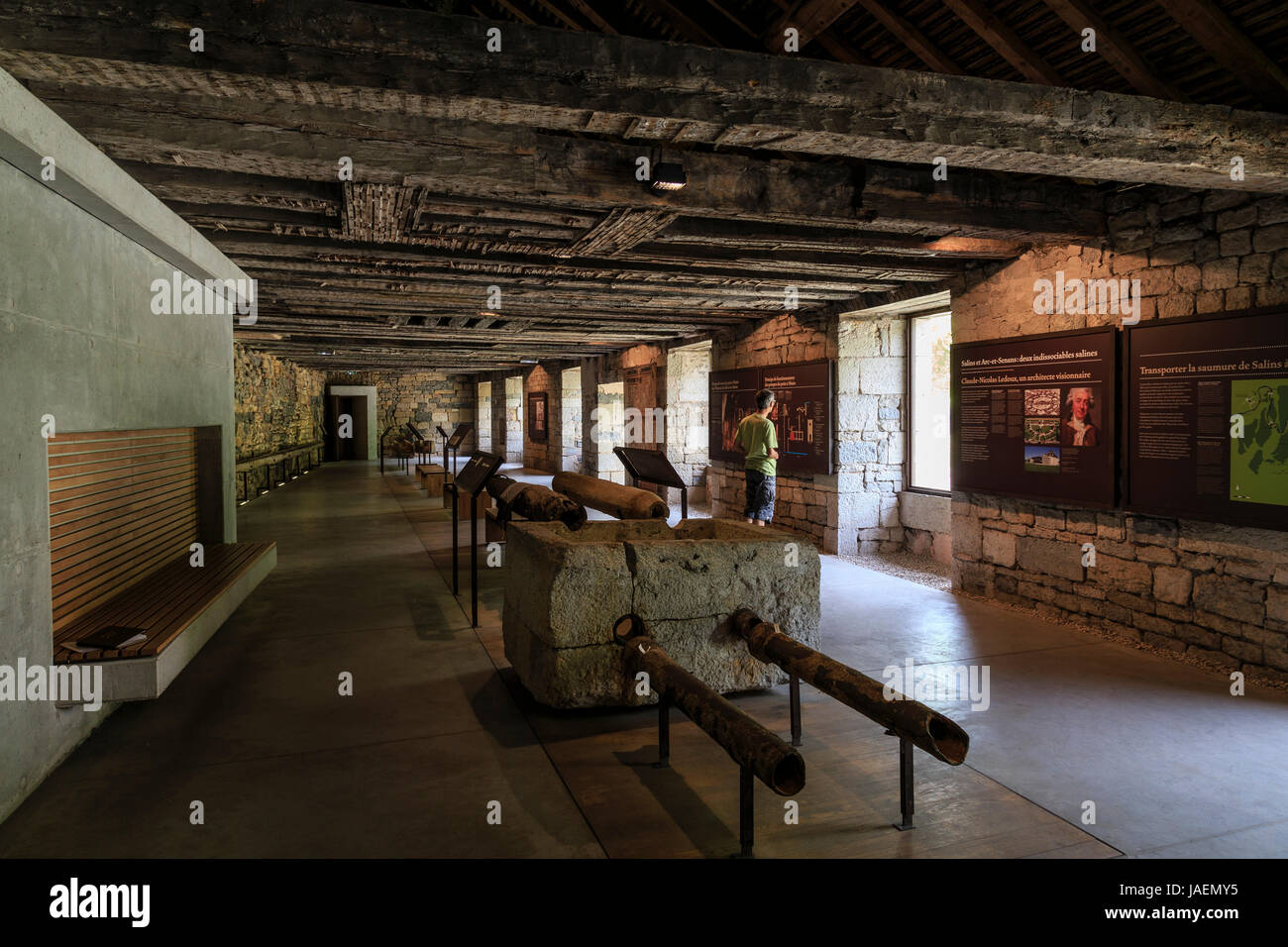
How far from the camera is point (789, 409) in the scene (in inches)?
354

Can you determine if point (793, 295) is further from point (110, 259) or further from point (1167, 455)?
point (110, 259)

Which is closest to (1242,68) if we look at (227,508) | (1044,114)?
(1044,114)

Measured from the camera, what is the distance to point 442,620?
5742 mm

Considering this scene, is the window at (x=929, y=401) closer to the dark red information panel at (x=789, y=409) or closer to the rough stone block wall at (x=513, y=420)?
the dark red information panel at (x=789, y=409)

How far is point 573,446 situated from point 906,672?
42.3 feet

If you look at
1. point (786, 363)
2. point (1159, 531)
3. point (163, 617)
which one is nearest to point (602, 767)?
point (163, 617)

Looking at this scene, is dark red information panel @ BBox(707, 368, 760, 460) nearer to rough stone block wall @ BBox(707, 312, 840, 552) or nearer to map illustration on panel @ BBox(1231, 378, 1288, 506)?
rough stone block wall @ BBox(707, 312, 840, 552)

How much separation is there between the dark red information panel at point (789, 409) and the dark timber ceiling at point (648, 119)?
7.46 feet

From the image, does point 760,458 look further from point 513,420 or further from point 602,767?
point 513,420

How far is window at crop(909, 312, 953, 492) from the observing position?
8.18 m

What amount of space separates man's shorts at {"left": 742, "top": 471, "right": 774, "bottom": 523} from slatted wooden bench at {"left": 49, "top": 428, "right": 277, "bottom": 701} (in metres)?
4.59

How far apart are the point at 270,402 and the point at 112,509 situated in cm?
1094

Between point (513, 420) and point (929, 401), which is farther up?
point (513, 420)

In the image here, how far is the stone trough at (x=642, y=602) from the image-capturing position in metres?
3.80
